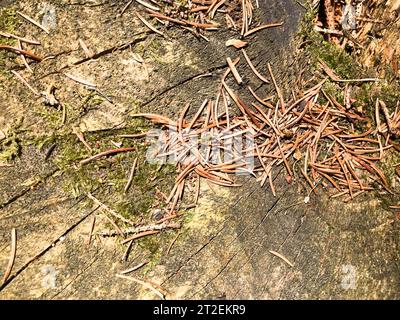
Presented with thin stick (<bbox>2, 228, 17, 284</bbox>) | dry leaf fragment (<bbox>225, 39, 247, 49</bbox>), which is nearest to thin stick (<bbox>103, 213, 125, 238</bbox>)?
thin stick (<bbox>2, 228, 17, 284</bbox>)

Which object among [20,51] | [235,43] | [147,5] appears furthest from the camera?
[235,43]

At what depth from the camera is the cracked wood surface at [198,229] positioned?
4.82 feet

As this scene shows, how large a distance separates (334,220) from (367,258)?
0.22 metres

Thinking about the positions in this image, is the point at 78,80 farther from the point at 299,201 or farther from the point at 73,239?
the point at 299,201

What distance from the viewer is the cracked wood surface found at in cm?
147

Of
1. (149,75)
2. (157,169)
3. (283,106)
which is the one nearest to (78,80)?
(149,75)

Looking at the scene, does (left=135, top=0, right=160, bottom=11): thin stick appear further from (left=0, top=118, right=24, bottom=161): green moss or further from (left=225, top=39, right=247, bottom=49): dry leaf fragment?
(left=0, top=118, right=24, bottom=161): green moss

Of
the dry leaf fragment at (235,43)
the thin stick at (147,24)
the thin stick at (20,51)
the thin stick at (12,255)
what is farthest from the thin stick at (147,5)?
the thin stick at (12,255)

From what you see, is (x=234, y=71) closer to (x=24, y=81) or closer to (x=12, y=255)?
(x=24, y=81)

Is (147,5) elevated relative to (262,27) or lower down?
elevated

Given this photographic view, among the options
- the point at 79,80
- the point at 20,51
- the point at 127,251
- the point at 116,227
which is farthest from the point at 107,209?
the point at 20,51

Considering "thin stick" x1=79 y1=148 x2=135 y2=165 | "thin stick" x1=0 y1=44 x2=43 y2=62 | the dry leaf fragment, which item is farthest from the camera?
the dry leaf fragment

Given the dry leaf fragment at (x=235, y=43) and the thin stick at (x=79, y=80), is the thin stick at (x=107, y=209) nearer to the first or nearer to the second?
the thin stick at (x=79, y=80)

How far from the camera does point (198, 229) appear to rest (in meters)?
1.61
